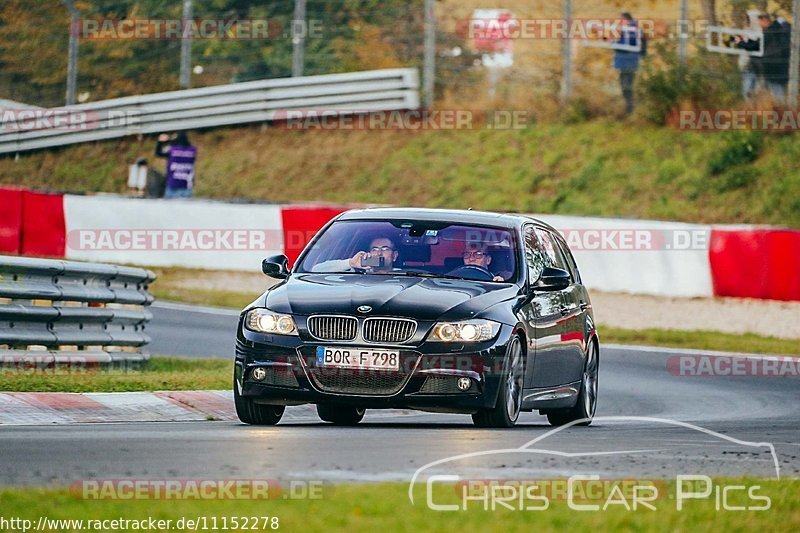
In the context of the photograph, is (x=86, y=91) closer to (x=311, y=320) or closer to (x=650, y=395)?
(x=650, y=395)

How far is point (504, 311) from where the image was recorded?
10.2 meters

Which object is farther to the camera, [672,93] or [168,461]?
[672,93]

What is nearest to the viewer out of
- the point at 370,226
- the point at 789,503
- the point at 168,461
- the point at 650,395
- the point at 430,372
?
the point at 789,503

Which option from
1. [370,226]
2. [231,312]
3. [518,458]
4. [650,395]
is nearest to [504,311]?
[370,226]

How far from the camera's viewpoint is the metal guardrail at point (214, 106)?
3488cm

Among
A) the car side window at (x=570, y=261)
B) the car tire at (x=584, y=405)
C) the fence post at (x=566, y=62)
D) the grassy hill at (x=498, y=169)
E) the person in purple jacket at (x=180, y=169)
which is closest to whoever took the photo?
the car tire at (x=584, y=405)

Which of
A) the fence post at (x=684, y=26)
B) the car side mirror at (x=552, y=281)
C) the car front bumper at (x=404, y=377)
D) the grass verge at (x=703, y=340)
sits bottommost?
the grass verge at (x=703, y=340)

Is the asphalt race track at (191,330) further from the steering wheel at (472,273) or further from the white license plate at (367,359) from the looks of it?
the white license plate at (367,359)

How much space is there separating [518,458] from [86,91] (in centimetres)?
3128

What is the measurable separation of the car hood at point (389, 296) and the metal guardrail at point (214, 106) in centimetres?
2418

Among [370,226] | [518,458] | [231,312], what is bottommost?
[231,312]

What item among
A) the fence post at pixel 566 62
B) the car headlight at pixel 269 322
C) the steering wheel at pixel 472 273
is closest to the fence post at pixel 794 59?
the fence post at pixel 566 62

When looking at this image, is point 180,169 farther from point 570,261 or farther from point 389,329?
point 389,329

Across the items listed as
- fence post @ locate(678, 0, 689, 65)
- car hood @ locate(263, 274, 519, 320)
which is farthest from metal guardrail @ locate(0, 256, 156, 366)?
fence post @ locate(678, 0, 689, 65)
